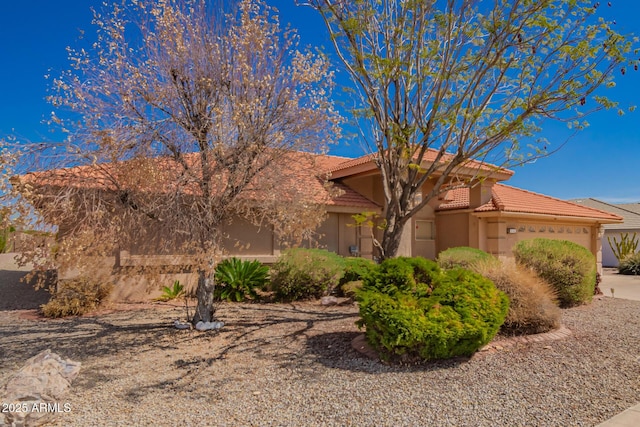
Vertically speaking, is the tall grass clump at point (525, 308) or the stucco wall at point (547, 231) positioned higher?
the stucco wall at point (547, 231)

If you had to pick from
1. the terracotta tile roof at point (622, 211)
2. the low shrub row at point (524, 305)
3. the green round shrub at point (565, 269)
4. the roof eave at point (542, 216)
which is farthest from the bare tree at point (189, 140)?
the terracotta tile roof at point (622, 211)

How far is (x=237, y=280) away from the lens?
1220cm

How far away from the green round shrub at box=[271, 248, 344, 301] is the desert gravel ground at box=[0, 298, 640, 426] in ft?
9.83

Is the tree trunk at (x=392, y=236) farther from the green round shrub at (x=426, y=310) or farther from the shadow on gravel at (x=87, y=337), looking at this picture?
the shadow on gravel at (x=87, y=337)

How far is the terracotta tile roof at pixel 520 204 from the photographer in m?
17.5

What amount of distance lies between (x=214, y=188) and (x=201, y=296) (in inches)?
84.2

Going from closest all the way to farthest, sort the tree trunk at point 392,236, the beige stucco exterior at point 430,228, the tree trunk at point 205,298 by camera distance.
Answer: the tree trunk at point 205,298
the tree trunk at point 392,236
the beige stucco exterior at point 430,228

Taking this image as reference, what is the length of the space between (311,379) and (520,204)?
604 inches

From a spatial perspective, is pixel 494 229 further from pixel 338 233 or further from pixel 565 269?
pixel 338 233

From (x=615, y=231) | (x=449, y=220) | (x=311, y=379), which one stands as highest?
(x=449, y=220)

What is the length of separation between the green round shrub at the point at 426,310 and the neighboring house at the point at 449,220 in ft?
23.3

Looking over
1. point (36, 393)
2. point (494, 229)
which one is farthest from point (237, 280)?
point (494, 229)

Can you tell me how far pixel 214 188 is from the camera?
26.3 ft

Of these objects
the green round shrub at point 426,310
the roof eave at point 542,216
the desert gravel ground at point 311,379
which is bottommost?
the desert gravel ground at point 311,379
